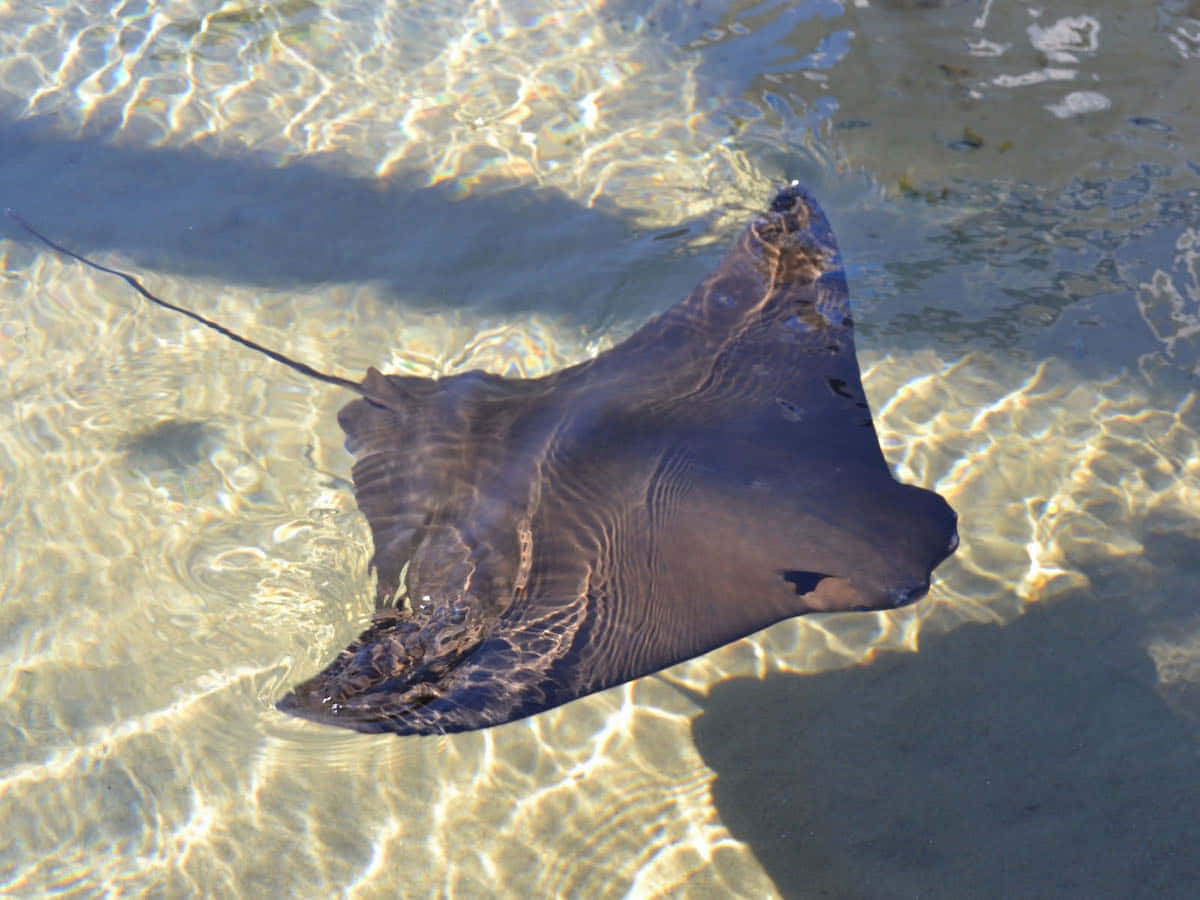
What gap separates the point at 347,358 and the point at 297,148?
2579 mm

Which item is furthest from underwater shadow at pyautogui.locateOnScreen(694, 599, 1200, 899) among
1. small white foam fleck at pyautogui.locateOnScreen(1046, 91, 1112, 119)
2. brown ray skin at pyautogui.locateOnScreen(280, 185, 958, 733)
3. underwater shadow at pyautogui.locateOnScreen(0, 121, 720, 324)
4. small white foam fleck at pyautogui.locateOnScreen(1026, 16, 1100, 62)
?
small white foam fleck at pyautogui.locateOnScreen(1026, 16, 1100, 62)

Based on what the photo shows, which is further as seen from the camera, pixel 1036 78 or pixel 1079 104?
pixel 1036 78

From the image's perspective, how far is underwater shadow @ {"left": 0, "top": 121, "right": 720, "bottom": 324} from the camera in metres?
6.05

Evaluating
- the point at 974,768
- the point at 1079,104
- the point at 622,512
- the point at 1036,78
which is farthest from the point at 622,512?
the point at 1036,78

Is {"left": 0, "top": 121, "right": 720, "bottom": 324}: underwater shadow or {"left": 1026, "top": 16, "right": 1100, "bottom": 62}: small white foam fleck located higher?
{"left": 1026, "top": 16, "right": 1100, "bottom": 62}: small white foam fleck

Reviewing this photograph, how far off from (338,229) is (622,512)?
3945mm

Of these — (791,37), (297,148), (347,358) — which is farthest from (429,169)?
(791,37)

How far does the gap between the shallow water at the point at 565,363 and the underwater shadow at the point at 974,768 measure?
0.02m

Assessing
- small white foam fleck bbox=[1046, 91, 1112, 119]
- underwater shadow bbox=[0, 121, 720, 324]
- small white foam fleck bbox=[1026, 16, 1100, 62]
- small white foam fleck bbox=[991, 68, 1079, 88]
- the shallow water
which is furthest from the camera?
small white foam fleck bbox=[1026, 16, 1100, 62]

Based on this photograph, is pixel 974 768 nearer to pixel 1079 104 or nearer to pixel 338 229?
pixel 338 229

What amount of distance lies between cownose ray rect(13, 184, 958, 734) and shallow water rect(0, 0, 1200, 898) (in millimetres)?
691

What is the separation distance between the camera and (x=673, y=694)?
4.17 meters

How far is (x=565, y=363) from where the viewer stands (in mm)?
5508

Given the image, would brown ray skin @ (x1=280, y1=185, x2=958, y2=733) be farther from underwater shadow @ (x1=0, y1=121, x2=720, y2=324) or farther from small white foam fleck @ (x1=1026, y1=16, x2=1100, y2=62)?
small white foam fleck @ (x1=1026, y1=16, x2=1100, y2=62)
